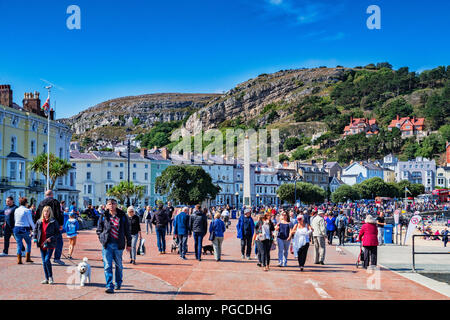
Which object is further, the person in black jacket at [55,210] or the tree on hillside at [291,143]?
the tree on hillside at [291,143]

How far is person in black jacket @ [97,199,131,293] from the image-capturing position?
973 centimetres

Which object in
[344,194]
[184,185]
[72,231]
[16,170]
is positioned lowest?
[344,194]

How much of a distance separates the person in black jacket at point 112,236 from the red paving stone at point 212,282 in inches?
16.7

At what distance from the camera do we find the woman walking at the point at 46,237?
10.4 meters

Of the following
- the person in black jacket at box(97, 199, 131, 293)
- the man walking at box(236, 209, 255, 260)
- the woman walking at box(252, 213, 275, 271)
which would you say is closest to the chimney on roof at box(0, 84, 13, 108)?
the man walking at box(236, 209, 255, 260)

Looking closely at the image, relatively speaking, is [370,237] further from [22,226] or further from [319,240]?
[22,226]

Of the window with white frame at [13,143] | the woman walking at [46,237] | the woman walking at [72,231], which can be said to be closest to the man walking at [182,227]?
the woman walking at [72,231]

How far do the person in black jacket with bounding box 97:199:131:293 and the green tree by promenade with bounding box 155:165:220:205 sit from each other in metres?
61.0

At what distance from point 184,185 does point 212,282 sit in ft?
199

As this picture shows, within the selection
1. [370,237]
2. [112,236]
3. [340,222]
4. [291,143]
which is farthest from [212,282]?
[291,143]

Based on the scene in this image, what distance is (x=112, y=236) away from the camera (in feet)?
32.3

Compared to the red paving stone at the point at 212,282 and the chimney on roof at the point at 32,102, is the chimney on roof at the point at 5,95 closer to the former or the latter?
the chimney on roof at the point at 32,102

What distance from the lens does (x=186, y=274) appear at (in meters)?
12.8
